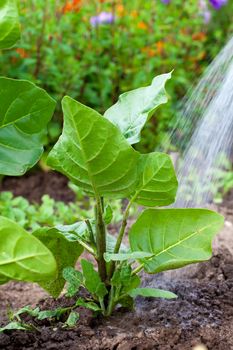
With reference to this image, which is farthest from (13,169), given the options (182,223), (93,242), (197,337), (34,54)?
(34,54)

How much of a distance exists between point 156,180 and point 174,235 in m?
0.15

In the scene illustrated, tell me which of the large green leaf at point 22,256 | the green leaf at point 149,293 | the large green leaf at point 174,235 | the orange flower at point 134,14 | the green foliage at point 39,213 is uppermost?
the large green leaf at point 22,256

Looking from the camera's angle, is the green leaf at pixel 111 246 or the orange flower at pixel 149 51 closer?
the green leaf at pixel 111 246

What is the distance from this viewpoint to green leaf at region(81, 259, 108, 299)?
1.95m

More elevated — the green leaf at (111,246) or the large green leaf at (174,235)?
the large green leaf at (174,235)

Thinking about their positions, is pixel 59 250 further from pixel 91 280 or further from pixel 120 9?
pixel 120 9

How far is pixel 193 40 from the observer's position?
17.5 feet

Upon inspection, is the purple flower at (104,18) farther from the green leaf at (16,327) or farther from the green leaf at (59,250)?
the green leaf at (16,327)

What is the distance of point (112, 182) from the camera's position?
190 cm

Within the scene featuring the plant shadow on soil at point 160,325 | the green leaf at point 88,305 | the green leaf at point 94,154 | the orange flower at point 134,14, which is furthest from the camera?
the orange flower at point 134,14

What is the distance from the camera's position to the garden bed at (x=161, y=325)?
188 cm

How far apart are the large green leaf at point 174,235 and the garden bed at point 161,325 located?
172 mm

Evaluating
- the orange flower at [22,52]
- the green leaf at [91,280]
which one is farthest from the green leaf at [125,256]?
the orange flower at [22,52]

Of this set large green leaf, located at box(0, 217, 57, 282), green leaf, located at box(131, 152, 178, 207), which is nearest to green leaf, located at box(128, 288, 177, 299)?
green leaf, located at box(131, 152, 178, 207)
